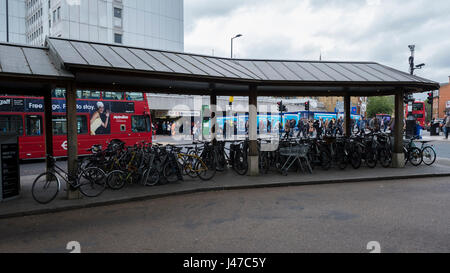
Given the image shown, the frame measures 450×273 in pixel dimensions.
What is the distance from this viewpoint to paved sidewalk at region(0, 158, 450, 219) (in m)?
6.39

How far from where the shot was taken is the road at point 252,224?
4.32 metres

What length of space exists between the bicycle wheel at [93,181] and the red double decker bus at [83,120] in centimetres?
807

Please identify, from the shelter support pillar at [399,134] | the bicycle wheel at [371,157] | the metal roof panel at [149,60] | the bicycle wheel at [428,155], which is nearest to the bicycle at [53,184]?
the metal roof panel at [149,60]

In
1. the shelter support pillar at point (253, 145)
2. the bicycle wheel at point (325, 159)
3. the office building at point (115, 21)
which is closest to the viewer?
the shelter support pillar at point (253, 145)

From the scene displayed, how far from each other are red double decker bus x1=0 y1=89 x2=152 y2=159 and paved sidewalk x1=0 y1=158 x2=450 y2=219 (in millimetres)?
5084

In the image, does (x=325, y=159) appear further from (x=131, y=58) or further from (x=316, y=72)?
(x=131, y=58)

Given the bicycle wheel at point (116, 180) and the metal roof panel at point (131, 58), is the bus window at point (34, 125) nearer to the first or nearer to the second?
the metal roof panel at point (131, 58)

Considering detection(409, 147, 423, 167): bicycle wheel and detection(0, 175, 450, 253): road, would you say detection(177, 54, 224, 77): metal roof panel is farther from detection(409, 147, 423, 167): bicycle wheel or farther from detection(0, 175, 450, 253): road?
detection(409, 147, 423, 167): bicycle wheel

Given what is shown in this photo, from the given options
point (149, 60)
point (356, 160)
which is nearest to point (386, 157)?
point (356, 160)

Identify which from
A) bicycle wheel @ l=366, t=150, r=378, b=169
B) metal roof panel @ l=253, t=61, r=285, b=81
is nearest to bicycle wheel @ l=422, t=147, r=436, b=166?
bicycle wheel @ l=366, t=150, r=378, b=169

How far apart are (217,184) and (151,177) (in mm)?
1667
